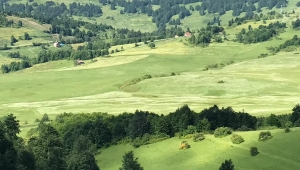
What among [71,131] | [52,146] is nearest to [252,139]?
[52,146]

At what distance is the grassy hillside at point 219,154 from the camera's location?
93875 millimetres

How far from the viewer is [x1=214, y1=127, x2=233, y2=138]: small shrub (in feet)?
351

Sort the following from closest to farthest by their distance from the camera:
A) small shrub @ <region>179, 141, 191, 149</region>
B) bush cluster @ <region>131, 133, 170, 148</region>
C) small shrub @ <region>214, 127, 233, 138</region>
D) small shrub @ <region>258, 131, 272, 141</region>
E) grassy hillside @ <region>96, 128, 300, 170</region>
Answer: grassy hillside @ <region>96, 128, 300, 170</region>, small shrub @ <region>258, 131, 272, 141</region>, small shrub @ <region>214, 127, 233, 138</region>, small shrub @ <region>179, 141, 191, 149</region>, bush cluster @ <region>131, 133, 170, 148</region>

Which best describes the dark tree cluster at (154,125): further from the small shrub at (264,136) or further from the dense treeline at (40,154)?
the small shrub at (264,136)

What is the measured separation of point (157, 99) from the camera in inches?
7594

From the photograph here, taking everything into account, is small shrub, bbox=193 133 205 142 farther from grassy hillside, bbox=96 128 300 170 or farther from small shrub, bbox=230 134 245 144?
small shrub, bbox=230 134 245 144

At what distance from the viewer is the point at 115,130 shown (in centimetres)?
12475

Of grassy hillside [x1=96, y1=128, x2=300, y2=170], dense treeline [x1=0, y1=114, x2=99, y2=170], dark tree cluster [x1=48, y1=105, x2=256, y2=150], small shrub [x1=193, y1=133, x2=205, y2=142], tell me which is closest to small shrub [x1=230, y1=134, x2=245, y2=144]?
grassy hillside [x1=96, y1=128, x2=300, y2=170]

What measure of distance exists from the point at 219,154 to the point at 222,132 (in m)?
7.74

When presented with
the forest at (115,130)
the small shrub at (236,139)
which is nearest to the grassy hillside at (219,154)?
the small shrub at (236,139)

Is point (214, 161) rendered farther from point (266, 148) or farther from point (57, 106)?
point (57, 106)

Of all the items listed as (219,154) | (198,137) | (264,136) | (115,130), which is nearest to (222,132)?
(198,137)

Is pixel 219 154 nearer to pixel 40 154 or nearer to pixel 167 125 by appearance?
pixel 167 125

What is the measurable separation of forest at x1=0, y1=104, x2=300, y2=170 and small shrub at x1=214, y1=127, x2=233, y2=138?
5380mm
